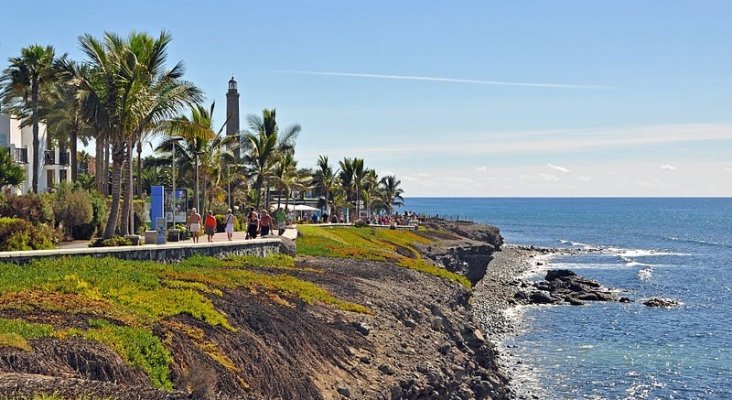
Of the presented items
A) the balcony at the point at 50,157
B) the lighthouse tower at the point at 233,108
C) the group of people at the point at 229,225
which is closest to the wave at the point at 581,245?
the lighthouse tower at the point at 233,108

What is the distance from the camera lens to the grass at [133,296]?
14617 millimetres

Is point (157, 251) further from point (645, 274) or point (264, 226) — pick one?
point (645, 274)

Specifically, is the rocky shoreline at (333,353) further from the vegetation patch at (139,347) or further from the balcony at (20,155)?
the balcony at (20,155)

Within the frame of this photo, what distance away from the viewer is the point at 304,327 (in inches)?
829

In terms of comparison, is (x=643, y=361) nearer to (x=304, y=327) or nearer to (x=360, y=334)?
(x=360, y=334)

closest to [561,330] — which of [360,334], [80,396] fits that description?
[360,334]

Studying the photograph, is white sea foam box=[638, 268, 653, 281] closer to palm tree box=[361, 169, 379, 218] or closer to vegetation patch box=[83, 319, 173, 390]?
palm tree box=[361, 169, 379, 218]

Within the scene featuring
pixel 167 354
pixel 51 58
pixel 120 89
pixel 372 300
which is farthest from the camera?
pixel 51 58

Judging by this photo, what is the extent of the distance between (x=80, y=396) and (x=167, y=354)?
4.95 m

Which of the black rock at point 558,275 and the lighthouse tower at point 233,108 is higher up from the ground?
the lighthouse tower at point 233,108

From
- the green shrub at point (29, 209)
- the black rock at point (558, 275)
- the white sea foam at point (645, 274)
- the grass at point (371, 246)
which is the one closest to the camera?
the green shrub at point (29, 209)

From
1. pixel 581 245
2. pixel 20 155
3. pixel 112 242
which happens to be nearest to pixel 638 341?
pixel 112 242

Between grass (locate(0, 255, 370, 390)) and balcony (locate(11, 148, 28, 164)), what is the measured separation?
108 feet

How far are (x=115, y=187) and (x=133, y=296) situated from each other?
13.0m
